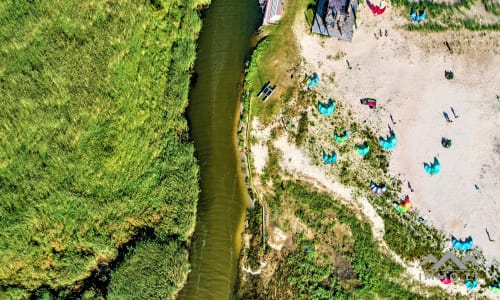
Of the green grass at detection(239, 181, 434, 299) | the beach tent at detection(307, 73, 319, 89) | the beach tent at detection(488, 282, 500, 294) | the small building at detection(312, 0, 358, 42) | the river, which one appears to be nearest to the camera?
the beach tent at detection(488, 282, 500, 294)

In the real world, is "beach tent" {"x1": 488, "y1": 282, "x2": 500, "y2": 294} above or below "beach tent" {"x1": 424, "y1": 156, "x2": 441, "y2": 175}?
below

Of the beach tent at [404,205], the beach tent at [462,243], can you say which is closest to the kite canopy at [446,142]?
the beach tent at [404,205]

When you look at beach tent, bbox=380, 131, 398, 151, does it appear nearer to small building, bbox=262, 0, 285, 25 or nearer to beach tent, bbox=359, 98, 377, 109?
beach tent, bbox=359, 98, 377, 109

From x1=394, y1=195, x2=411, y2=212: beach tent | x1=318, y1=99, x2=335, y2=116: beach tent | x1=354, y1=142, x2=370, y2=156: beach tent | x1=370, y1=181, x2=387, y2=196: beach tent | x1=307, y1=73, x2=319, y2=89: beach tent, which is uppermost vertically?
x1=307, y1=73, x2=319, y2=89: beach tent

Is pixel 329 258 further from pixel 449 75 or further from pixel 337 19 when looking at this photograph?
pixel 337 19

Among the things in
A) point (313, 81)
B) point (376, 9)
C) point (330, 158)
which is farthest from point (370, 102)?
point (376, 9)

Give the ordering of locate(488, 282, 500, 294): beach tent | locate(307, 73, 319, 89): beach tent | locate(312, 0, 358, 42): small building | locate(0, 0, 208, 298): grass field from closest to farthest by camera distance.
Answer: locate(0, 0, 208, 298): grass field
locate(488, 282, 500, 294): beach tent
locate(312, 0, 358, 42): small building
locate(307, 73, 319, 89): beach tent

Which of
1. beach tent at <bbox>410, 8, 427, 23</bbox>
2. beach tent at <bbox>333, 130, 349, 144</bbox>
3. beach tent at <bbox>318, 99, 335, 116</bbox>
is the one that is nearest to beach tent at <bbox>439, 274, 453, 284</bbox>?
beach tent at <bbox>333, 130, 349, 144</bbox>
